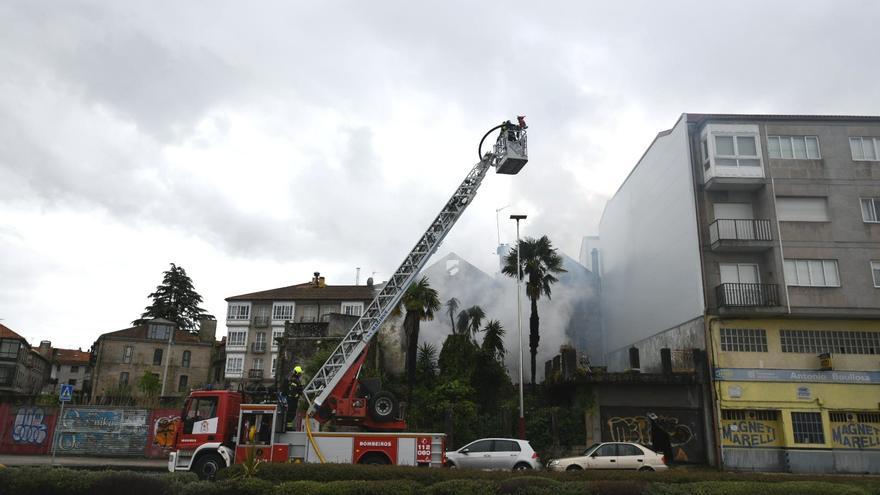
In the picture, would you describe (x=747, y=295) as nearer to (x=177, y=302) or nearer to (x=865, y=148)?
(x=865, y=148)

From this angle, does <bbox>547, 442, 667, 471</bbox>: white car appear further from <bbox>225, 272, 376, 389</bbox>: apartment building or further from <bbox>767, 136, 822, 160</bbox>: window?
<bbox>225, 272, 376, 389</bbox>: apartment building

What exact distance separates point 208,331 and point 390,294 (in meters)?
49.9

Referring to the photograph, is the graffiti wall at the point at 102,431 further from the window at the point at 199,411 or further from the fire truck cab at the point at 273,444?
the fire truck cab at the point at 273,444

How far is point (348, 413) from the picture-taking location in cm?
1966

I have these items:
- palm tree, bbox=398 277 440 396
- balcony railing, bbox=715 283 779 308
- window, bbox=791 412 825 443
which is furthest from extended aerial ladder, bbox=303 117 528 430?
window, bbox=791 412 825 443

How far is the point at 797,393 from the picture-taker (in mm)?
27844

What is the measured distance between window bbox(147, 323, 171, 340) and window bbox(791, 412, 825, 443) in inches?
→ 2149

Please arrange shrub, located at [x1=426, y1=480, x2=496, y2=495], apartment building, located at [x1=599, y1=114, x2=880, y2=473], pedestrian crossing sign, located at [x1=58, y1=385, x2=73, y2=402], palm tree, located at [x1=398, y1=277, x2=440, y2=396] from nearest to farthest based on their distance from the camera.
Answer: shrub, located at [x1=426, y1=480, x2=496, y2=495]
pedestrian crossing sign, located at [x1=58, y1=385, x2=73, y2=402]
apartment building, located at [x1=599, y1=114, x2=880, y2=473]
palm tree, located at [x1=398, y1=277, x2=440, y2=396]

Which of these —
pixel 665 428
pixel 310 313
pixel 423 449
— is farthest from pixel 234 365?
pixel 423 449

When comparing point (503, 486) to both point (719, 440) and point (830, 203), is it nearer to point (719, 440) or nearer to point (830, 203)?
point (719, 440)

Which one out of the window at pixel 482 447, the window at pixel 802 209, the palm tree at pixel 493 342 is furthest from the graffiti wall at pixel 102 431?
the window at pixel 802 209

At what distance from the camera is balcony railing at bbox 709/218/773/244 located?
97.2 ft

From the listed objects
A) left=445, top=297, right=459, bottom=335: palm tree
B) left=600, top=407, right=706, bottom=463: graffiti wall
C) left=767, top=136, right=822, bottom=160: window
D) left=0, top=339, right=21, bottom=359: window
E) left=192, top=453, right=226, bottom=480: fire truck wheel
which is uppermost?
left=767, top=136, right=822, bottom=160: window

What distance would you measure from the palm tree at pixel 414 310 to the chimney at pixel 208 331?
37075 mm
